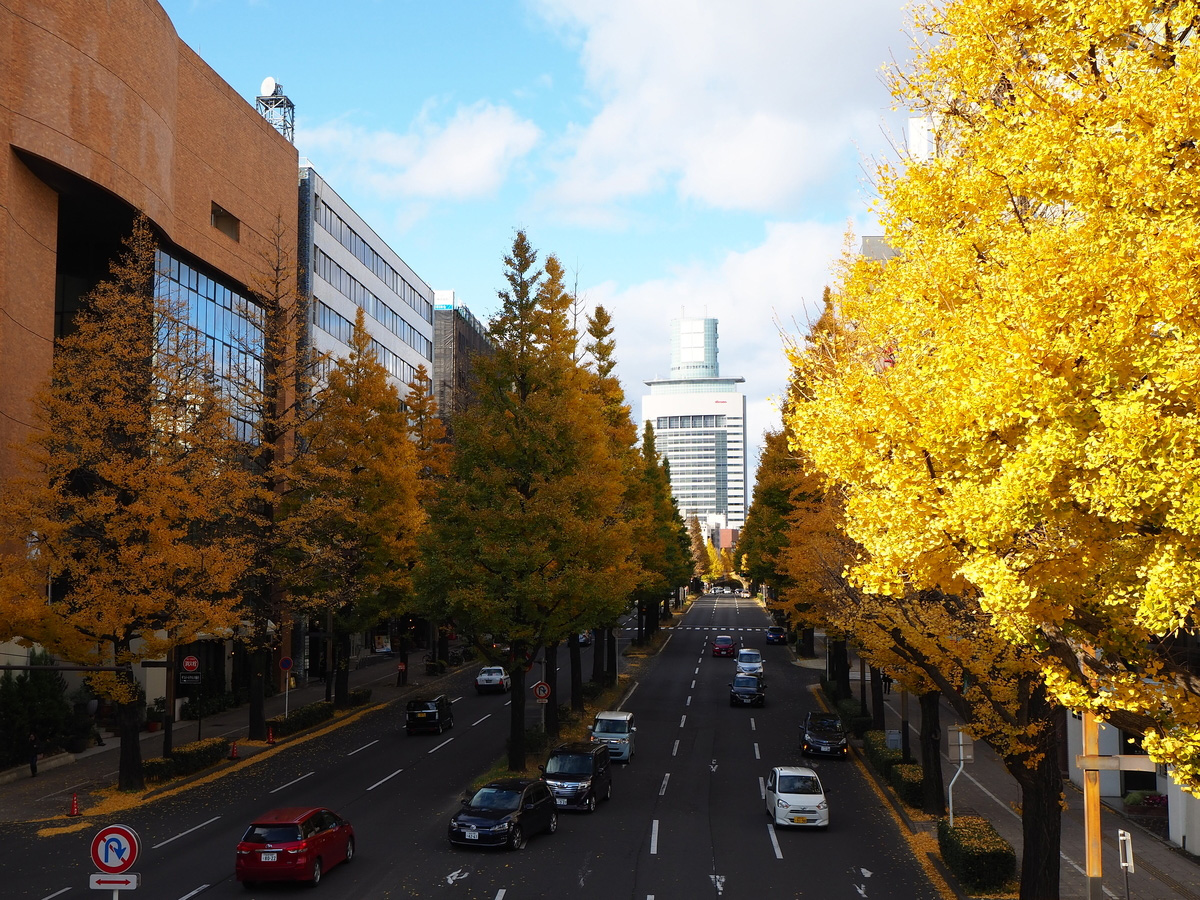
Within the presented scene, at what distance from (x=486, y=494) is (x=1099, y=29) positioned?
21.8m

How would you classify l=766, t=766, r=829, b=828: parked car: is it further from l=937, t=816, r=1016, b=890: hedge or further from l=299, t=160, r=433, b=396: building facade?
l=299, t=160, r=433, b=396: building facade

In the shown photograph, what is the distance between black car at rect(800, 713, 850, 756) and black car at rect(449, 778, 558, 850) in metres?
13.1

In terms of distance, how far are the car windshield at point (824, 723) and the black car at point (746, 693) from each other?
945 cm

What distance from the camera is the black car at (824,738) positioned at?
3309cm

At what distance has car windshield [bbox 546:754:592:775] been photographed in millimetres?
25875

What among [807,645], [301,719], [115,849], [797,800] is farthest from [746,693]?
[115,849]

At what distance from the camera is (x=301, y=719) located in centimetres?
3706

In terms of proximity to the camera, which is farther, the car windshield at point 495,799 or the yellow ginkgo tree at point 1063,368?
the car windshield at point 495,799

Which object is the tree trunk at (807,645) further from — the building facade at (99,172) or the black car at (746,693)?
the building facade at (99,172)

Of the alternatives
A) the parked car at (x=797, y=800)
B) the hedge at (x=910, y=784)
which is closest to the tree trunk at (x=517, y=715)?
the parked car at (x=797, y=800)

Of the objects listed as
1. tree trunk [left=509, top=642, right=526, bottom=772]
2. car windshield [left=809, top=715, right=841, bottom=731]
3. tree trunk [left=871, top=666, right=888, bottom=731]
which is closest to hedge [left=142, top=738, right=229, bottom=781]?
tree trunk [left=509, top=642, right=526, bottom=772]

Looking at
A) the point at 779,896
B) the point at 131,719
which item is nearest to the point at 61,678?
the point at 131,719

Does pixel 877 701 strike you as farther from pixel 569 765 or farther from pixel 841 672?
pixel 569 765

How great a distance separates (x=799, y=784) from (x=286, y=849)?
1276cm
